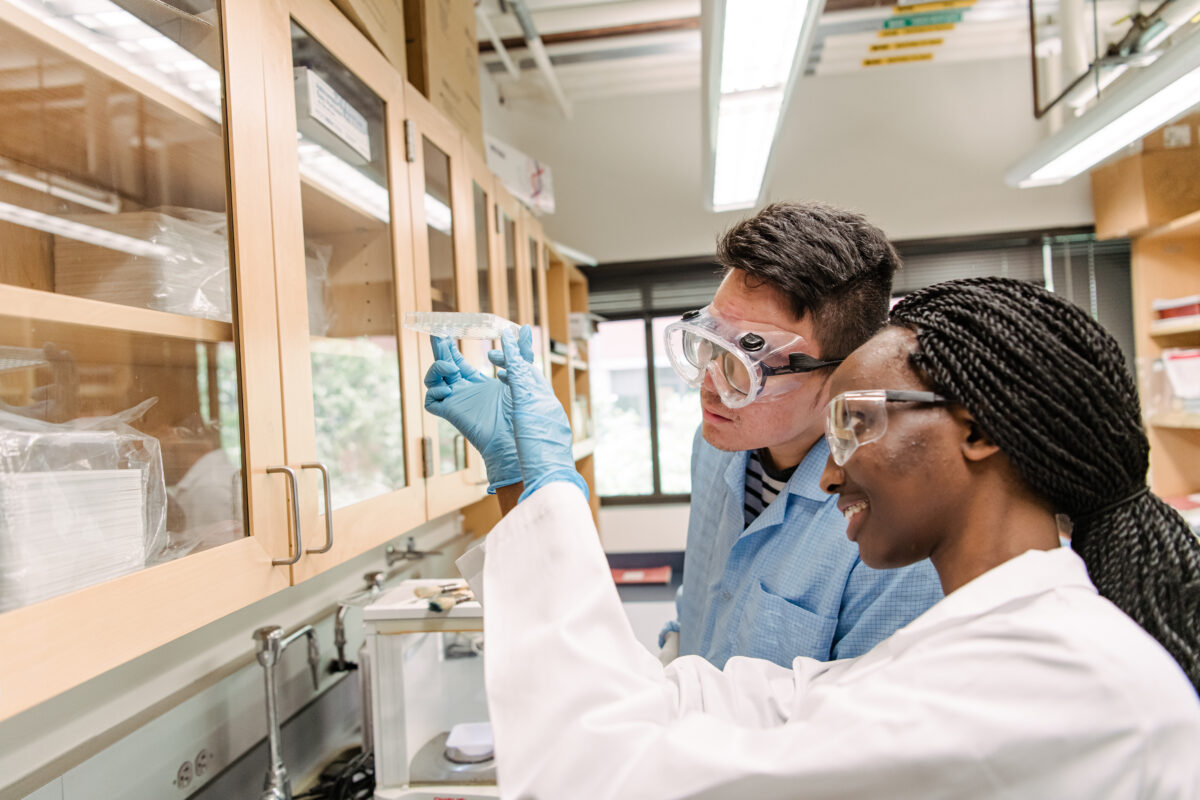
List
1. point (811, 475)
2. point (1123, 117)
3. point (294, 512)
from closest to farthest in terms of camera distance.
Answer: point (294, 512), point (811, 475), point (1123, 117)

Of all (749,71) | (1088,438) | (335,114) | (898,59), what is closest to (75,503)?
(335,114)

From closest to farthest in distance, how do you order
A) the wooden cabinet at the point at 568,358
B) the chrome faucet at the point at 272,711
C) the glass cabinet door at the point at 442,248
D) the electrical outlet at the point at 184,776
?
1. the electrical outlet at the point at 184,776
2. the chrome faucet at the point at 272,711
3. the glass cabinet door at the point at 442,248
4. the wooden cabinet at the point at 568,358

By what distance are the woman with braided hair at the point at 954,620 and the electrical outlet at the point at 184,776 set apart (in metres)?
0.91

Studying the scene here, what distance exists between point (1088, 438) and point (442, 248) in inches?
56.3

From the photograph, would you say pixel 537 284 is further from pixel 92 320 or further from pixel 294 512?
pixel 92 320

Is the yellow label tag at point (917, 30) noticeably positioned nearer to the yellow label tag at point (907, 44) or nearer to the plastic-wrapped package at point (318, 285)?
the yellow label tag at point (907, 44)

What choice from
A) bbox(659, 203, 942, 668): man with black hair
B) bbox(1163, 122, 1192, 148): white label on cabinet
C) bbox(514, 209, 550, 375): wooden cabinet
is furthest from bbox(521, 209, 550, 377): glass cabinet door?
bbox(1163, 122, 1192, 148): white label on cabinet

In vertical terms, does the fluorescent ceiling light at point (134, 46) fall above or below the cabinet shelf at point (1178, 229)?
below

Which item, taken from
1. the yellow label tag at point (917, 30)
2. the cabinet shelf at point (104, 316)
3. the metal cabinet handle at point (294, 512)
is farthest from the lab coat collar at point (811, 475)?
the yellow label tag at point (917, 30)

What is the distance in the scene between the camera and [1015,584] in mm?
690

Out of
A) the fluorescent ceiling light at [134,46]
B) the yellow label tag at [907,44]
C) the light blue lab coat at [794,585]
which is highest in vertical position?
the yellow label tag at [907,44]

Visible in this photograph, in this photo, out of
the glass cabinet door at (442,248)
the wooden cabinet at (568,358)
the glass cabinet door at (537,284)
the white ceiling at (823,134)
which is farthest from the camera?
the white ceiling at (823,134)

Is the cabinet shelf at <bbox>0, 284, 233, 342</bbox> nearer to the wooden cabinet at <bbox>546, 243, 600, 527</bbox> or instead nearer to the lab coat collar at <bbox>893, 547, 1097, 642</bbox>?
the lab coat collar at <bbox>893, 547, 1097, 642</bbox>

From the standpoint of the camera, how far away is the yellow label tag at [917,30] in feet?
11.4
